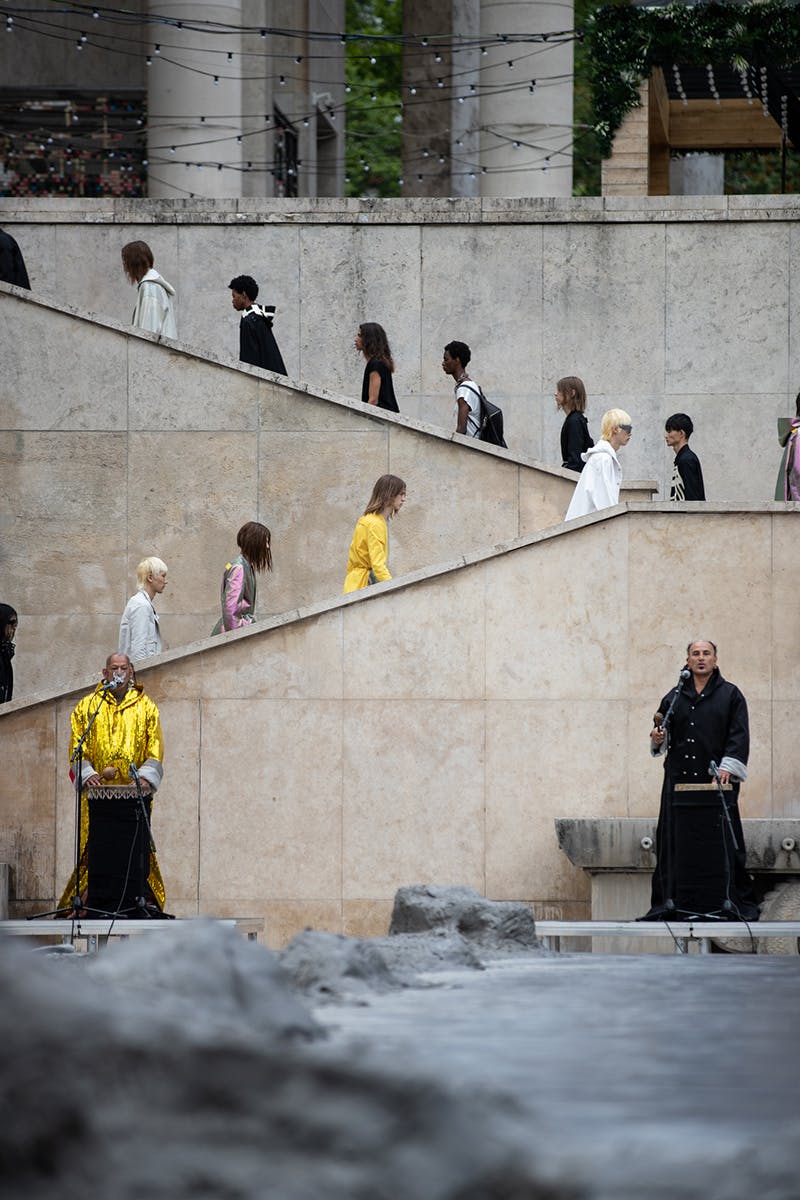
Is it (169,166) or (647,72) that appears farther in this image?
(169,166)

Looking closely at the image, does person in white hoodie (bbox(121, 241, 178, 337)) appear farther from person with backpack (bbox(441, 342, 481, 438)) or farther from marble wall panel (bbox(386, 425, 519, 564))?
person with backpack (bbox(441, 342, 481, 438))

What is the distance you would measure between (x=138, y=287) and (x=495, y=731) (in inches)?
225

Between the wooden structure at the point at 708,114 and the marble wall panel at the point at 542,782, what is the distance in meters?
8.76

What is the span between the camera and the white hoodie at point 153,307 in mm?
18172

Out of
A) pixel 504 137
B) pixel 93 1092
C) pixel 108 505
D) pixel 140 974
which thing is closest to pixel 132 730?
pixel 108 505

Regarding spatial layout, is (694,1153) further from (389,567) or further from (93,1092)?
(389,567)

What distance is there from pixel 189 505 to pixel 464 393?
7.88 feet

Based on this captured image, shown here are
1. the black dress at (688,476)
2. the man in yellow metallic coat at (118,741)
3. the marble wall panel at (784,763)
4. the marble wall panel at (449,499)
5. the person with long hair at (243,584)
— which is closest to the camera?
the man in yellow metallic coat at (118,741)

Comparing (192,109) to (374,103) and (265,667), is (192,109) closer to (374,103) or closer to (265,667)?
(265,667)

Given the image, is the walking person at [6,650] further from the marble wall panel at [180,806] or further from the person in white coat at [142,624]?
the marble wall panel at [180,806]

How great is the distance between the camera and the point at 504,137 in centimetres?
2345

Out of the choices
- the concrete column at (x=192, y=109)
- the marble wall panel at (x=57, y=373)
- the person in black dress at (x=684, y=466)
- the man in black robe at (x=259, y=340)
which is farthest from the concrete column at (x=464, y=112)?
the person in black dress at (x=684, y=466)

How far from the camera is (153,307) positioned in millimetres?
18219

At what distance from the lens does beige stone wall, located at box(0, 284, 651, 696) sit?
17141 mm
